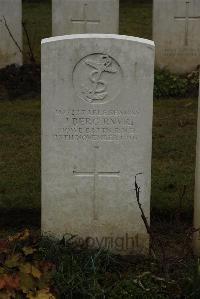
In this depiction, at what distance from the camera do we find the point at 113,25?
35.4 feet

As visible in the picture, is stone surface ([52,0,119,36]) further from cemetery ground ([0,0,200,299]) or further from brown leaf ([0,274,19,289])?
brown leaf ([0,274,19,289])

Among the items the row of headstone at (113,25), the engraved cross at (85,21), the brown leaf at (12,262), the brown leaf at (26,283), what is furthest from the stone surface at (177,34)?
the brown leaf at (26,283)

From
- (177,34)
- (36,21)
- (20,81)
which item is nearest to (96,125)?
(20,81)

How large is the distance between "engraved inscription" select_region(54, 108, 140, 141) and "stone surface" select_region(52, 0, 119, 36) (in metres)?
5.58

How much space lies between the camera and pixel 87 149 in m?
5.43

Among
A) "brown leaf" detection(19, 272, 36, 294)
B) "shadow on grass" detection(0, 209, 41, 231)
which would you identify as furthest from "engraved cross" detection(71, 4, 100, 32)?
"brown leaf" detection(19, 272, 36, 294)

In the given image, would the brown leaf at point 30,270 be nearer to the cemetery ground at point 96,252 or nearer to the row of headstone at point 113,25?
the cemetery ground at point 96,252

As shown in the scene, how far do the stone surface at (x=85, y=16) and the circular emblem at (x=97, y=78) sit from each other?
5.55 m

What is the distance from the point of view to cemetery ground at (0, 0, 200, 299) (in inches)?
193

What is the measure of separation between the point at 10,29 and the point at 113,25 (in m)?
1.43

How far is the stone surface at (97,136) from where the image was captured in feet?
17.3

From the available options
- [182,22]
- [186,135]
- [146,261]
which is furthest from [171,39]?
[146,261]

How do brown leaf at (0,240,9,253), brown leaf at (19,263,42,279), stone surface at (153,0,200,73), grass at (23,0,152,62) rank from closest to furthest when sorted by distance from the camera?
brown leaf at (19,263,42,279) → brown leaf at (0,240,9,253) → stone surface at (153,0,200,73) → grass at (23,0,152,62)

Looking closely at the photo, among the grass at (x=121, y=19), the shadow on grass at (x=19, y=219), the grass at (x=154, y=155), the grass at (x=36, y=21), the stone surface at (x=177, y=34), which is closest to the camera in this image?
the shadow on grass at (x=19, y=219)
